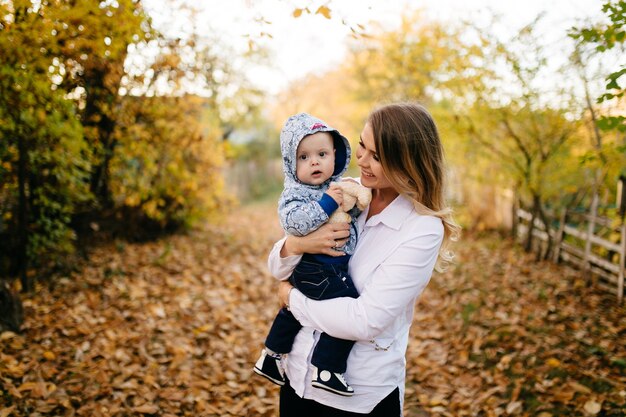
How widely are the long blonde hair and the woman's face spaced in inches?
1.3

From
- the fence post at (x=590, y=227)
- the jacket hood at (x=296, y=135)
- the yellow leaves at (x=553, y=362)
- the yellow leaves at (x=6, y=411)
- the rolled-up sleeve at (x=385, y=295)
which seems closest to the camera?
the rolled-up sleeve at (x=385, y=295)

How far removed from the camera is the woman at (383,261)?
1.75m

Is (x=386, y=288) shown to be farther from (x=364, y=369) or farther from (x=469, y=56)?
(x=469, y=56)

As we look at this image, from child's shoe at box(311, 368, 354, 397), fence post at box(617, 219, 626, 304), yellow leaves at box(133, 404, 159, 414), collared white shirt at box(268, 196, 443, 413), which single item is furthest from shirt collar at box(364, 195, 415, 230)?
fence post at box(617, 219, 626, 304)

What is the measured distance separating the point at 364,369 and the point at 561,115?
6.59m

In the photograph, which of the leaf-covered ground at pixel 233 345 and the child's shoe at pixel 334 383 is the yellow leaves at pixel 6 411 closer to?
the leaf-covered ground at pixel 233 345

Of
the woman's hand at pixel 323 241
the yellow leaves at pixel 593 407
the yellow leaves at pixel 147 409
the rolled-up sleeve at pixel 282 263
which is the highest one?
the woman's hand at pixel 323 241

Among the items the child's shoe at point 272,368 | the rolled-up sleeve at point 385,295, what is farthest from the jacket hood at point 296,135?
the child's shoe at point 272,368

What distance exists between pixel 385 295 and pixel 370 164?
0.57 metres

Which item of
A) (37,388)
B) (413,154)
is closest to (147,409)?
(37,388)

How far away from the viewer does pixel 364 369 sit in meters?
1.90

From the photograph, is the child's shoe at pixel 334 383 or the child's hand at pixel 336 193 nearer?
the child's shoe at pixel 334 383

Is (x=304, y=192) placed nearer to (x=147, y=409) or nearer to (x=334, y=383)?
(x=334, y=383)

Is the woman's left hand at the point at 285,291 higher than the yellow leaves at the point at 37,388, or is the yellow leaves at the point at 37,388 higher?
the woman's left hand at the point at 285,291
